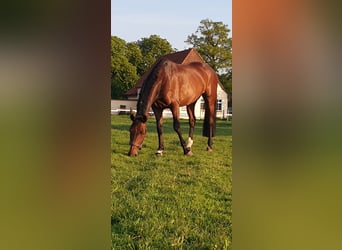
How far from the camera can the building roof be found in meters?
1.30

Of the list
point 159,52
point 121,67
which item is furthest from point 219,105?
point 121,67

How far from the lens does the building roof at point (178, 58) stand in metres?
1.30

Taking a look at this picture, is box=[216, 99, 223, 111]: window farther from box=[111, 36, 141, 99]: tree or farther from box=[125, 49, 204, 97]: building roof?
box=[111, 36, 141, 99]: tree

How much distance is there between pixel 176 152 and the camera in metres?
1.41

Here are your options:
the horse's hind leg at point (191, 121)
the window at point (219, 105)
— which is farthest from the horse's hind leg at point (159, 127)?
the window at point (219, 105)

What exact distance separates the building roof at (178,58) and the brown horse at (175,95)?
19 mm

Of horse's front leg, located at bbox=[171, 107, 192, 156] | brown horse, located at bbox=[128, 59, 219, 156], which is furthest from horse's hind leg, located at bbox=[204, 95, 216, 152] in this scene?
horse's front leg, located at bbox=[171, 107, 192, 156]

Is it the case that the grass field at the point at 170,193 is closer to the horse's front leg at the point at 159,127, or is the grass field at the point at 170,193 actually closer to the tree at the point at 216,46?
the horse's front leg at the point at 159,127

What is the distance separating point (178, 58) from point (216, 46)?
0.17 m

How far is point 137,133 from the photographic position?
1.42 meters
